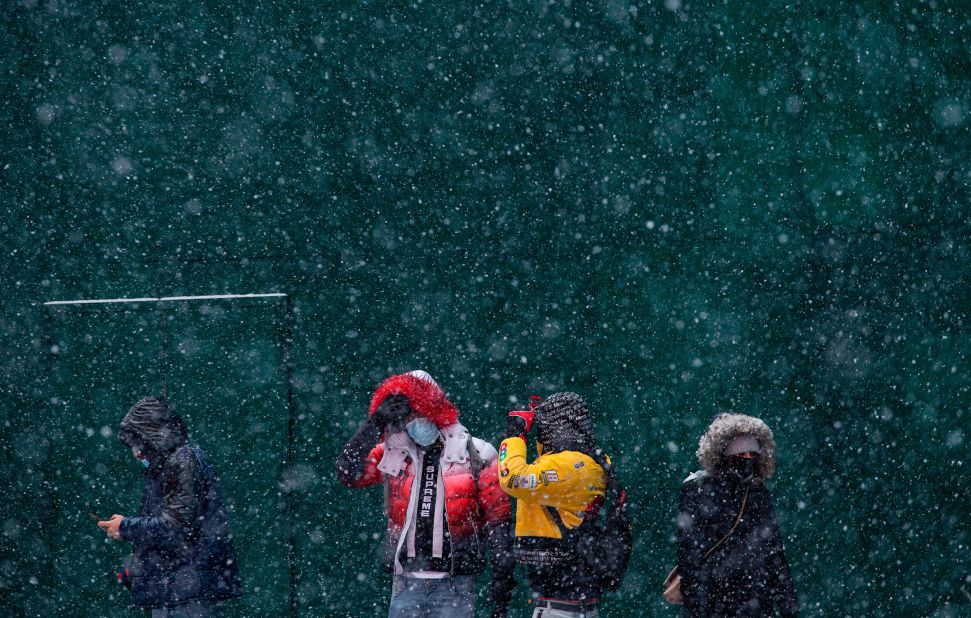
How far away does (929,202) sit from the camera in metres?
7.71

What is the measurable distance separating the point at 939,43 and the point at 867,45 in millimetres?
682

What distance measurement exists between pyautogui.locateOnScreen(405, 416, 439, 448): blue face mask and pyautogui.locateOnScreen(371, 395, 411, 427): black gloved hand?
3.1 inches

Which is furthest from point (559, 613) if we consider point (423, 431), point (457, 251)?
point (457, 251)

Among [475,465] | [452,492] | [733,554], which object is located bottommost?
[733,554]

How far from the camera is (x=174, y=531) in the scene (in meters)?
5.09

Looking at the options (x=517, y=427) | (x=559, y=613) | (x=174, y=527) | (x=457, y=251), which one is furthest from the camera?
(x=457, y=251)

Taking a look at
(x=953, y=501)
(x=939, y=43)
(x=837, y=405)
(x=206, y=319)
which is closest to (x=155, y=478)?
(x=206, y=319)

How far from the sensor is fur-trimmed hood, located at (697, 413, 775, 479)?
17.1 ft

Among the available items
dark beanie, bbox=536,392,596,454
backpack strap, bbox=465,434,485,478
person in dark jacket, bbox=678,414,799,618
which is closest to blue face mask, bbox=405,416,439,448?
backpack strap, bbox=465,434,485,478

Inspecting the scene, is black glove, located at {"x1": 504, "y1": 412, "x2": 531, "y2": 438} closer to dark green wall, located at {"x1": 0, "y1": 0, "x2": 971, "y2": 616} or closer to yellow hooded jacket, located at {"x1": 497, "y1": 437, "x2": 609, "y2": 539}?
yellow hooded jacket, located at {"x1": 497, "y1": 437, "x2": 609, "y2": 539}

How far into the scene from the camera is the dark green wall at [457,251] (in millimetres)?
6957

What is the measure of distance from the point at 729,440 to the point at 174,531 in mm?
3128

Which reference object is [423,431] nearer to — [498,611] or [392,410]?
[392,410]

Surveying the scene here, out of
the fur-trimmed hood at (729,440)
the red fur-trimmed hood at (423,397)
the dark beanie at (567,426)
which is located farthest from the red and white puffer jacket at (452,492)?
the fur-trimmed hood at (729,440)
